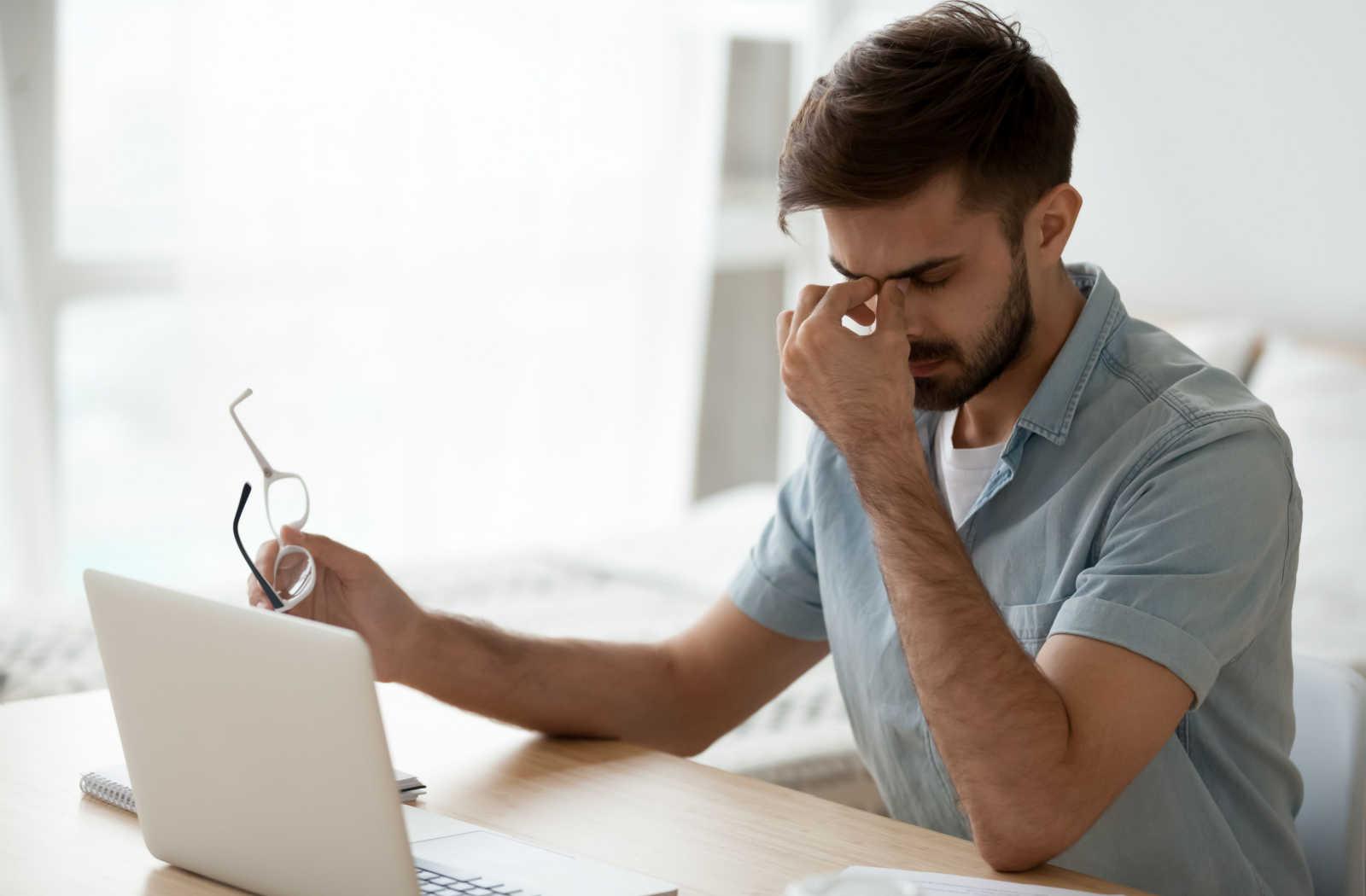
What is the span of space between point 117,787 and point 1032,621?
0.78m

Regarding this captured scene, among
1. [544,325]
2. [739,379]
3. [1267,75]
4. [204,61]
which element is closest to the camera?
[1267,75]

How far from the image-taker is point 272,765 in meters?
0.94

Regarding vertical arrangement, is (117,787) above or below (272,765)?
below

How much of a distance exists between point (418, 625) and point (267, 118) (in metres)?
2.07

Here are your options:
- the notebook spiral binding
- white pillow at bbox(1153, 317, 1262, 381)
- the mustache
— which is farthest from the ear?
white pillow at bbox(1153, 317, 1262, 381)

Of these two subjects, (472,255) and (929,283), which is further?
(472,255)

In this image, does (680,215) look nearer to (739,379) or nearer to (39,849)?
(739,379)

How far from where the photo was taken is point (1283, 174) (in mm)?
2807

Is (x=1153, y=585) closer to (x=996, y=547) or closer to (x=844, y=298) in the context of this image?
(x=996, y=547)

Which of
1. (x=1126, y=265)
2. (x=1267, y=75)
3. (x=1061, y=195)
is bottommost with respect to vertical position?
(x=1126, y=265)

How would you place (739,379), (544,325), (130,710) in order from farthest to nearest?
(739,379) → (544,325) → (130,710)

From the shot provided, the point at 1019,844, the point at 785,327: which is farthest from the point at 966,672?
the point at 785,327

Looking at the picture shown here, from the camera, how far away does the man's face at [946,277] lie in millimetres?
1325

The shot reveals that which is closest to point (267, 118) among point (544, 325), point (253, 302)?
point (253, 302)
